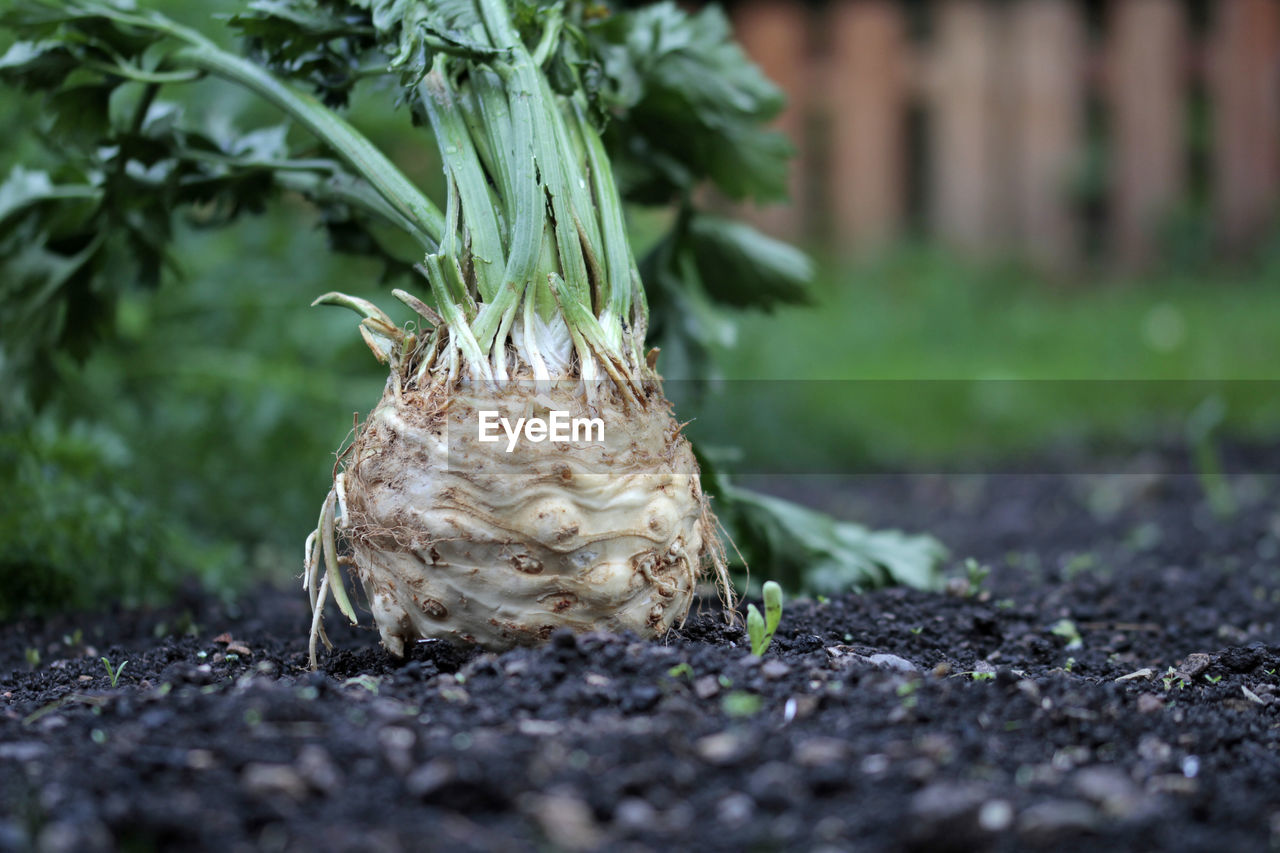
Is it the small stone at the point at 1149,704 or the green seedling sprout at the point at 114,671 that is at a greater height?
the green seedling sprout at the point at 114,671

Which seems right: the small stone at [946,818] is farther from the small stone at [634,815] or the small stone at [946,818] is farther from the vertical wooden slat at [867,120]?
the vertical wooden slat at [867,120]

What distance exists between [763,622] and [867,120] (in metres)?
7.11

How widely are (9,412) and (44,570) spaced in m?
0.42

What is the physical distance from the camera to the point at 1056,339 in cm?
727

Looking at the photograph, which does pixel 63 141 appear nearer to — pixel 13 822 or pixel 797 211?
pixel 13 822

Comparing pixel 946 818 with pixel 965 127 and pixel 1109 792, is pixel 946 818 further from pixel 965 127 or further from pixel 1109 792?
pixel 965 127

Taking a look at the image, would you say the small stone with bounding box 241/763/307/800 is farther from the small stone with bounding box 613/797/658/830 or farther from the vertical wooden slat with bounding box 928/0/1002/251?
the vertical wooden slat with bounding box 928/0/1002/251

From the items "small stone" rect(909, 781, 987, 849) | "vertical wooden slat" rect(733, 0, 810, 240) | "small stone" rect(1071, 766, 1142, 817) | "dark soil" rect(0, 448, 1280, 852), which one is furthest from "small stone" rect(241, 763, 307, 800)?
"vertical wooden slat" rect(733, 0, 810, 240)

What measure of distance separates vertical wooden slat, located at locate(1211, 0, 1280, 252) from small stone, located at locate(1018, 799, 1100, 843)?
7772 mm

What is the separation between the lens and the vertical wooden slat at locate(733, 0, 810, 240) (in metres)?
8.59

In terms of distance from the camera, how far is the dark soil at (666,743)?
1.36 m

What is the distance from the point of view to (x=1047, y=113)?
8242mm

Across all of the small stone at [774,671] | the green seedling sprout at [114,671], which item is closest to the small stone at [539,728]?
the small stone at [774,671]

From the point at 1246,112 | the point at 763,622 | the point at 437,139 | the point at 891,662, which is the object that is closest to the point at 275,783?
the point at 763,622
